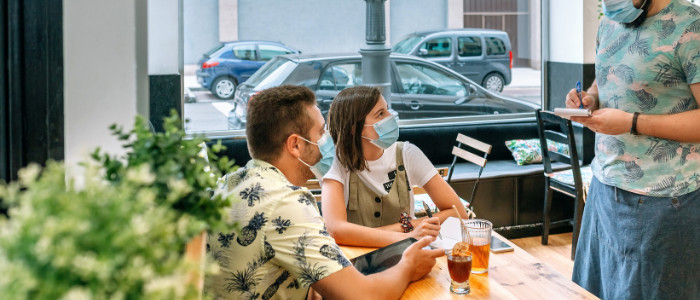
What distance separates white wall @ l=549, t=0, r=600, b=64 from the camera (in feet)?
15.5

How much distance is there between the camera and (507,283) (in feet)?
5.77

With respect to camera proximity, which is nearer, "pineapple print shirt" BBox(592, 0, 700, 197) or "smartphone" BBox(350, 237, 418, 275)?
"smartphone" BBox(350, 237, 418, 275)

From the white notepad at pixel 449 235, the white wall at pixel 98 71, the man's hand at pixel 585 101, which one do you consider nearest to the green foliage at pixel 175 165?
the white wall at pixel 98 71

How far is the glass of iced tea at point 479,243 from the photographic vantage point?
1.81 metres

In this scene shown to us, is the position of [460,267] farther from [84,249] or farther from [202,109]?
[202,109]

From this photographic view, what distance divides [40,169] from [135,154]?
278 mm

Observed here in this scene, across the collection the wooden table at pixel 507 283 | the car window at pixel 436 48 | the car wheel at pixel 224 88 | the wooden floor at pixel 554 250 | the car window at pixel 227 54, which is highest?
the car window at pixel 436 48

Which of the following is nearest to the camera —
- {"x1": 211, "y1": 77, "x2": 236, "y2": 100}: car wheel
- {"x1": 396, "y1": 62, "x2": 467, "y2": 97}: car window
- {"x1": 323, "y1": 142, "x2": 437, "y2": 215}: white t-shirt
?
{"x1": 323, "y1": 142, "x2": 437, "y2": 215}: white t-shirt

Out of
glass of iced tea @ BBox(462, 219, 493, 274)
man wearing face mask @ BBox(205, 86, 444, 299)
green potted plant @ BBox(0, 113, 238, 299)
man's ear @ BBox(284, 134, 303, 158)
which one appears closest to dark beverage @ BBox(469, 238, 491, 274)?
glass of iced tea @ BBox(462, 219, 493, 274)

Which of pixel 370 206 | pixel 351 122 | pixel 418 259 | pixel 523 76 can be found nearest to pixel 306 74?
pixel 523 76

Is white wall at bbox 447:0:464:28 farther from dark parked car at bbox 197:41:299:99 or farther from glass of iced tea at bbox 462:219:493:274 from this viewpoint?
glass of iced tea at bbox 462:219:493:274

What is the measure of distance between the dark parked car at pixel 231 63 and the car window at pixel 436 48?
0.99 metres

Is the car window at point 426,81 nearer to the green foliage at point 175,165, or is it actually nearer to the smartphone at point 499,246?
the smartphone at point 499,246

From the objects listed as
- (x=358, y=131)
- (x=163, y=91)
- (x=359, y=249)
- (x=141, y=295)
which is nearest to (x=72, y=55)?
(x=141, y=295)
